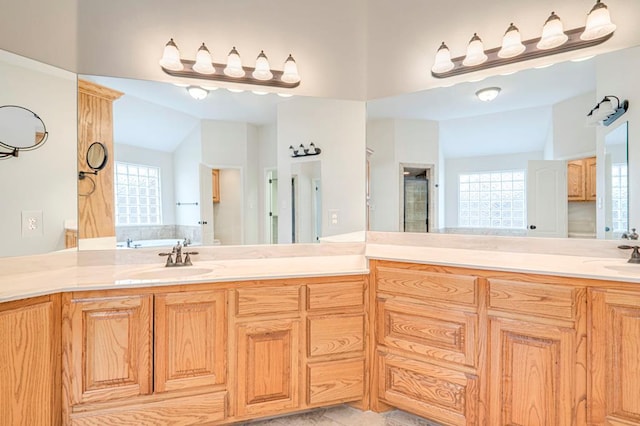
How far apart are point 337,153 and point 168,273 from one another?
1397mm

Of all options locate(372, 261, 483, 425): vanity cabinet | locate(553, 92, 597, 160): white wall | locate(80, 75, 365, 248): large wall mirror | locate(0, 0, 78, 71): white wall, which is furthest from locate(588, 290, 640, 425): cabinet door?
locate(0, 0, 78, 71): white wall

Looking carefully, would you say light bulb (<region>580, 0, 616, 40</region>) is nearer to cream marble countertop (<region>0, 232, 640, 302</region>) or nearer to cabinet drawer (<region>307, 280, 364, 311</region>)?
cream marble countertop (<region>0, 232, 640, 302</region>)

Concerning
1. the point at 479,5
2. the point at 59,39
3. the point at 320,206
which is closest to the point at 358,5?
the point at 479,5

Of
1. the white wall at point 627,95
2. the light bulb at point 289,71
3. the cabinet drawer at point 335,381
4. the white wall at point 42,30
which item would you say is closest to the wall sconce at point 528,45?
the white wall at point 627,95

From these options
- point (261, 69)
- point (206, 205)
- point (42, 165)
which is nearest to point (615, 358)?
point (206, 205)

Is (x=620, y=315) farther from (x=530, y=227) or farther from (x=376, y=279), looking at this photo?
(x=376, y=279)

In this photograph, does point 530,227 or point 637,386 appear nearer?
point 637,386

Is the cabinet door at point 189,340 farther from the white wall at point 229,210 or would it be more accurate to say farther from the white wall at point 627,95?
the white wall at point 627,95

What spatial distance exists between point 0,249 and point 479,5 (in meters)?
3.04

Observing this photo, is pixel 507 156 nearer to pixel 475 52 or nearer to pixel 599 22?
pixel 475 52

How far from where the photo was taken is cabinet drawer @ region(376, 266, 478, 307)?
170 cm

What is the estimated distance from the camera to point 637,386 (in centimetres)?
136

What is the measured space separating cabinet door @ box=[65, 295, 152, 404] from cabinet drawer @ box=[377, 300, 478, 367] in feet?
4.07

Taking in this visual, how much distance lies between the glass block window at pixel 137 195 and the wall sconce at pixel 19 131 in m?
Answer: 0.39
